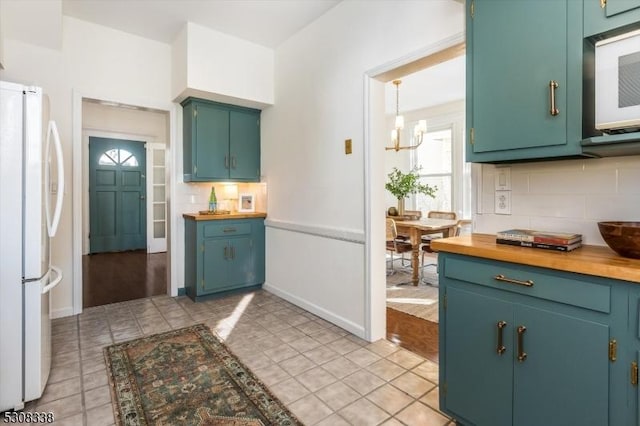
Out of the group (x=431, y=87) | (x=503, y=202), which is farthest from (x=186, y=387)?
(x=431, y=87)

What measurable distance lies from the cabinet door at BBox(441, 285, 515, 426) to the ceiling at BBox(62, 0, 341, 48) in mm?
2718

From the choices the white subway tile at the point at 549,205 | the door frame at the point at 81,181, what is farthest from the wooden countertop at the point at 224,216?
the white subway tile at the point at 549,205

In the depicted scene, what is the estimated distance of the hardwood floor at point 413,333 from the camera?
2.54 m

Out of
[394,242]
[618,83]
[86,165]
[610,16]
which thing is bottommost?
[394,242]

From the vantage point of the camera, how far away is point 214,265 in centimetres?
372

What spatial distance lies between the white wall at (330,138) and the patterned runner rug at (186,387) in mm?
1059

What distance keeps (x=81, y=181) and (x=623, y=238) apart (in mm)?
4262

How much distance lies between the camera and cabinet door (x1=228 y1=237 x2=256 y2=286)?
3.86m

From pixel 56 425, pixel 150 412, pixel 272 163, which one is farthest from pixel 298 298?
pixel 56 425

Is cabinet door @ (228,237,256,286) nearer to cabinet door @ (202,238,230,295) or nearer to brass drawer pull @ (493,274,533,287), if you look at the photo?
cabinet door @ (202,238,230,295)

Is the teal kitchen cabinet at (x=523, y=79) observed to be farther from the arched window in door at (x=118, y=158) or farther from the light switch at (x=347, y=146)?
the arched window in door at (x=118, y=158)

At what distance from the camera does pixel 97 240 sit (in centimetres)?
648

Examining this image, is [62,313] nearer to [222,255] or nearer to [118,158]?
[222,255]

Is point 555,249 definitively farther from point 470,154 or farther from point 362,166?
point 362,166
